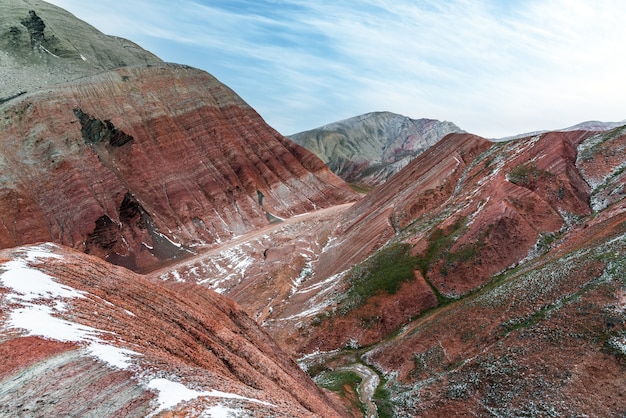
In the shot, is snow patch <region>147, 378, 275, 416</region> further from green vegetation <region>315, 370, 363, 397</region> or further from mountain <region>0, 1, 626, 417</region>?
green vegetation <region>315, 370, 363, 397</region>

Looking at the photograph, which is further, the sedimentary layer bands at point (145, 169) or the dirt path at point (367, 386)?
the sedimentary layer bands at point (145, 169)

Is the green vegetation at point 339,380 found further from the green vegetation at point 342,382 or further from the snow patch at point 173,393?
the snow patch at point 173,393

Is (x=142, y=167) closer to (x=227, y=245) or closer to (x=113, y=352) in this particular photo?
A: (x=227, y=245)

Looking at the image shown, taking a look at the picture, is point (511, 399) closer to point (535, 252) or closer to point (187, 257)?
point (535, 252)

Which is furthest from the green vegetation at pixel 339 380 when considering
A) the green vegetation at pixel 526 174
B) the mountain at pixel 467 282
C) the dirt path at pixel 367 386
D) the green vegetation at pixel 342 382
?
the green vegetation at pixel 526 174

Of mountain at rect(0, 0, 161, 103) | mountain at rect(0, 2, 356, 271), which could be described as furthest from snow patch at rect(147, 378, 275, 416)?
mountain at rect(0, 0, 161, 103)

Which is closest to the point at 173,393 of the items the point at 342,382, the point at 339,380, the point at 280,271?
the point at 342,382
